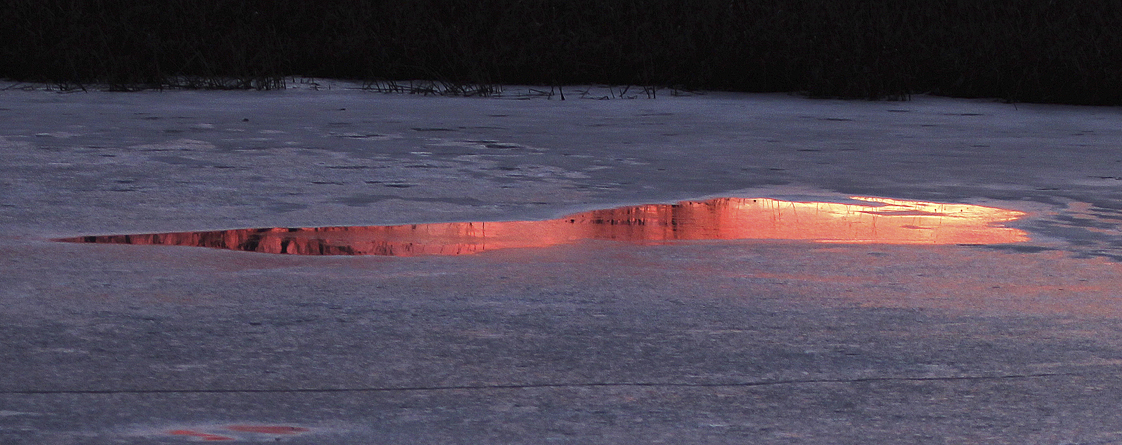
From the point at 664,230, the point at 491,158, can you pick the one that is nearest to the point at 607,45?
the point at 491,158

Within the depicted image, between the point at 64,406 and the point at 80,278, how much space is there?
1.12 meters

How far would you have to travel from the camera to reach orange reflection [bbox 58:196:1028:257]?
4.01 m

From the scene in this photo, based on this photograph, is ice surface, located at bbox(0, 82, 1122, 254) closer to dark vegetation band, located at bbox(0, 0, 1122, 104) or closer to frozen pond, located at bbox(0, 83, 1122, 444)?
frozen pond, located at bbox(0, 83, 1122, 444)

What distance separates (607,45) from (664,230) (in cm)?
779

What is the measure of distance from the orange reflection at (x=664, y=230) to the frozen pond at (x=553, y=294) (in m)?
0.02

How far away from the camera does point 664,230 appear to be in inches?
172

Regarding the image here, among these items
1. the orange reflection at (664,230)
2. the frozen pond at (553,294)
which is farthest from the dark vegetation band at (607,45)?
the orange reflection at (664,230)

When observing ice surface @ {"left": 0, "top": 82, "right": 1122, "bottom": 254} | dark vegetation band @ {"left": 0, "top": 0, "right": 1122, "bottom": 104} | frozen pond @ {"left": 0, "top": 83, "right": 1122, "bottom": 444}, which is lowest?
frozen pond @ {"left": 0, "top": 83, "right": 1122, "bottom": 444}

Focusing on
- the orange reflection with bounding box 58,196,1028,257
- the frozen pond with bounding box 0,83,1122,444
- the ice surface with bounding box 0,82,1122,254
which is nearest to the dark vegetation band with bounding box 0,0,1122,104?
the ice surface with bounding box 0,82,1122,254

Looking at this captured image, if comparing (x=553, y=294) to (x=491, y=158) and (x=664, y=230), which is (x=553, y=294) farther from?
(x=491, y=158)

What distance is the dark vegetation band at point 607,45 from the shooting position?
10.6m

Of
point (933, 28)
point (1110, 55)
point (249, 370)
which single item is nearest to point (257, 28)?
point (933, 28)

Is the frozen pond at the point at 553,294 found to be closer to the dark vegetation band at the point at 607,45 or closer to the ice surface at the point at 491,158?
the ice surface at the point at 491,158

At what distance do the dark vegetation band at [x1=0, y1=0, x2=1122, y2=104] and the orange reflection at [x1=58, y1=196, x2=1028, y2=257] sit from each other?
5907mm
